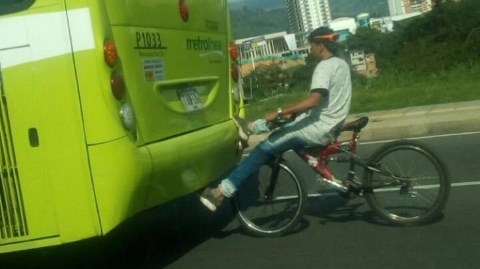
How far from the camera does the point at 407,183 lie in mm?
7242

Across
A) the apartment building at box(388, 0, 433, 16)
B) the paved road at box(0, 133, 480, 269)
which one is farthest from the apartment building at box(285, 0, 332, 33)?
the paved road at box(0, 133, 480, 269)

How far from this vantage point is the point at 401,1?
26.7m

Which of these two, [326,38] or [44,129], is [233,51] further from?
[44,129]

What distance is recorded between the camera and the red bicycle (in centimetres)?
715

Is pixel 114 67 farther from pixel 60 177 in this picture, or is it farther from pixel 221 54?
pixel 221 54

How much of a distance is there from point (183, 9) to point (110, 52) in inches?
54.1

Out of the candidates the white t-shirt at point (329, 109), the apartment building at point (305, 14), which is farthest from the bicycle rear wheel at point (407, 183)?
the apartment building at point (305, 14)

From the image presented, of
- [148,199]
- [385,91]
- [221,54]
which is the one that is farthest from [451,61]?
[148,199]

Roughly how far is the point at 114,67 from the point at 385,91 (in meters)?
12.7

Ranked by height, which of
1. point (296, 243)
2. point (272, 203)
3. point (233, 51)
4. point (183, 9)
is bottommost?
point (296, 243)

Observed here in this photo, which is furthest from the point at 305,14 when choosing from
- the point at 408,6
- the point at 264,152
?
the point at 408,6

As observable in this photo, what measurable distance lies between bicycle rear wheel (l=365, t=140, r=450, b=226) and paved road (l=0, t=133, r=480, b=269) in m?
0.14

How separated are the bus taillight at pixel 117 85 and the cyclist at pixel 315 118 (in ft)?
4.72

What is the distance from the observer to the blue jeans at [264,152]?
7266 millimetres
